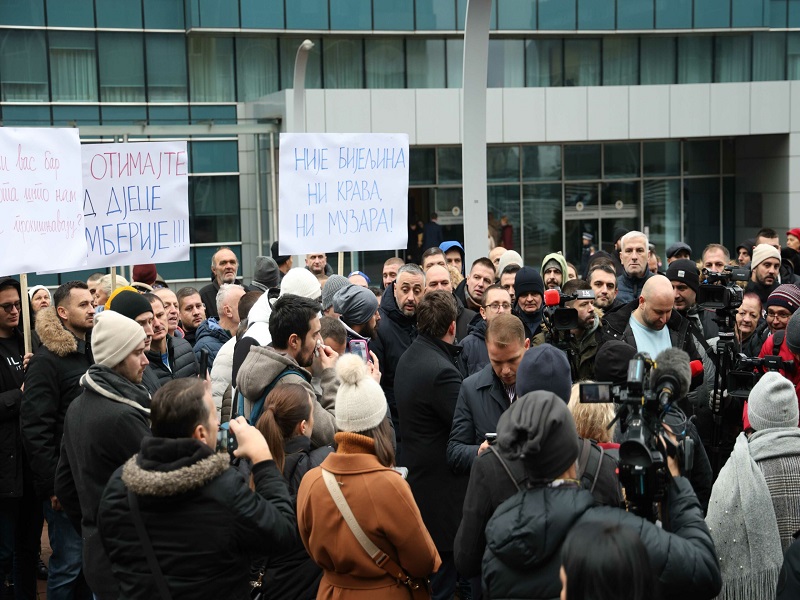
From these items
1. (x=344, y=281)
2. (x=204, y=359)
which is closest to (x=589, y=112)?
(x=344, y=281)

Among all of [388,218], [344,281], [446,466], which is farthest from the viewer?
[388,218]

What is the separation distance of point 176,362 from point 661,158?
2288 centimetres

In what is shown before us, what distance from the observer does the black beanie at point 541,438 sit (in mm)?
3137

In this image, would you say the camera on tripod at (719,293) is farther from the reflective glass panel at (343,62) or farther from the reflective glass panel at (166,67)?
the reflective glass panel at (166,67)

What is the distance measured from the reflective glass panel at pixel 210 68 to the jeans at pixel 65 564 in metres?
21.2

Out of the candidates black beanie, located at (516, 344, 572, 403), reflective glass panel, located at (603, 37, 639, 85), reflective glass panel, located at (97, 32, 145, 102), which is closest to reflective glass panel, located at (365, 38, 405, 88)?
reflective glass panel, located at (97, 32, 145, 102)

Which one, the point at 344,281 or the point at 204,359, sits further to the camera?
the point at 344,281

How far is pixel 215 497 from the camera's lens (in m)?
3.42

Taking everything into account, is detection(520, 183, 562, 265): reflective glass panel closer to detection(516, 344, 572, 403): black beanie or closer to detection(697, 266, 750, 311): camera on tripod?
detection(697, 266, 750, 311): camera on tripod

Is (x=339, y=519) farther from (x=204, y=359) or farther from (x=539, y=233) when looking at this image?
(x=539, y=233)

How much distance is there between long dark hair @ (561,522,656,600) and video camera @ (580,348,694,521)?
21.3 inches

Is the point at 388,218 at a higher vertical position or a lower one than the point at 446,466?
higher

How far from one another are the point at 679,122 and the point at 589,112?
8.41 feet

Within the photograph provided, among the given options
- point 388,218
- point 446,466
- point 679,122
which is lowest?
point 446,466
